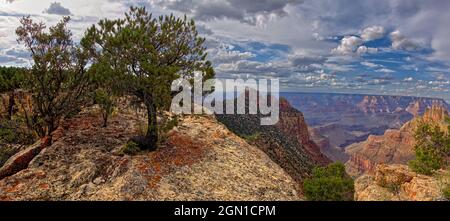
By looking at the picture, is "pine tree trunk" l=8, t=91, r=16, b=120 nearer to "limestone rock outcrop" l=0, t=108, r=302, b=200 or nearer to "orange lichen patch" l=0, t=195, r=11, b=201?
"limestone rock outcrop" l=0, t=108, r=302, b=200

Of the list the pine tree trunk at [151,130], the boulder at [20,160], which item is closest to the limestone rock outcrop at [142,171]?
the boulder at [20,160]

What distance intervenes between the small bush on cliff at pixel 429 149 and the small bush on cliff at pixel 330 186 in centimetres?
612

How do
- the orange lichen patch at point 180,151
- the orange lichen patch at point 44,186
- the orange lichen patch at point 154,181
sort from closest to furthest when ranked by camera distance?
1. the orange lichen patch at point 44,186
2. the orange lichen patch at point 154,181
3. the orange lichen patch at point 180,151

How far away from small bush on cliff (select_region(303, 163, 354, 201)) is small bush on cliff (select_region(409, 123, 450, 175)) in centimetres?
612

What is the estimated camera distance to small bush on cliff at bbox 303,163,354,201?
28000 millimetres

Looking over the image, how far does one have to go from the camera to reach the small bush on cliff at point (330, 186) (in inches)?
1102

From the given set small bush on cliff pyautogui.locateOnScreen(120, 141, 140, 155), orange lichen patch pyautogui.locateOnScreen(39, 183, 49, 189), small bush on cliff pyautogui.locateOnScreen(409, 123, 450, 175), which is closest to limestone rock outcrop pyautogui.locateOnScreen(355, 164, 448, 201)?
small bush on cliff pyautogui.locateOnScreen(409, 123, 450, 175)

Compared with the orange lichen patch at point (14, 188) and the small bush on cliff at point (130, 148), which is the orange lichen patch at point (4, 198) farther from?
the small bush on cliff at point (130, 148)

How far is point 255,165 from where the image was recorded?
23297mm

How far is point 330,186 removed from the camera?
31156 mm

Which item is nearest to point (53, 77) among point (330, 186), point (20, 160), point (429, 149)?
point (20, 160)

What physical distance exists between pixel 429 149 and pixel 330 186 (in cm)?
1046

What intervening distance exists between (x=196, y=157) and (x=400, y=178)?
16873mm

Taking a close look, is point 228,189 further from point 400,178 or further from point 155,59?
point 400,178
